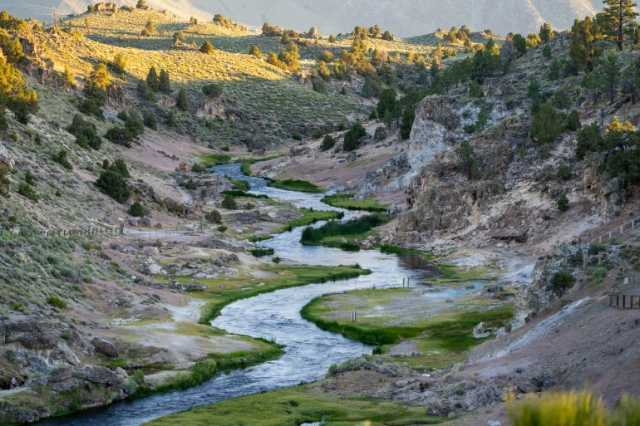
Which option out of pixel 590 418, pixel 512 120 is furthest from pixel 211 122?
pixel 590 418

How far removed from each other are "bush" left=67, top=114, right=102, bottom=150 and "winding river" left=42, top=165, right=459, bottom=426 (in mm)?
24924

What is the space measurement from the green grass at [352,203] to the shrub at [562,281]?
63.3 m

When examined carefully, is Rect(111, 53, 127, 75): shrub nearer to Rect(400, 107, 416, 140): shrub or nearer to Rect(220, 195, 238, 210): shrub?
Rect(400, 107, 416, 140): shrub

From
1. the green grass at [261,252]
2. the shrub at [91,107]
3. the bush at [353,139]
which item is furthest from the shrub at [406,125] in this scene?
the green grass at [261,252]

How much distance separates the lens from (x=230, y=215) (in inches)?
4203

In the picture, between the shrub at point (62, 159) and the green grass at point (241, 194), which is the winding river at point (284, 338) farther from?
the green grass at point (241, 194)

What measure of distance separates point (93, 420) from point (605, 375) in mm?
19957

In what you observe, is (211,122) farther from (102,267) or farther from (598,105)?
(102,267)

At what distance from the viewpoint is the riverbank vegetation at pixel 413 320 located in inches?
2112

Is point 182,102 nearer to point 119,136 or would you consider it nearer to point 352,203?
point 119,136

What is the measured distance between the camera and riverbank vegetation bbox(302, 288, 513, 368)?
53.7 metres

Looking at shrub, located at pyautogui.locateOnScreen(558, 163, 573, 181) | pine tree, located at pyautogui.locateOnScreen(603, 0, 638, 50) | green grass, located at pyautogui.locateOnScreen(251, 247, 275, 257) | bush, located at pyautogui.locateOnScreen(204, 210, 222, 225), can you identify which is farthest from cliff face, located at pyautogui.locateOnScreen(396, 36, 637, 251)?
bush, located at pyautogui.locateOnScreen(204, 210, 222, 225)

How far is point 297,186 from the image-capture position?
132 m

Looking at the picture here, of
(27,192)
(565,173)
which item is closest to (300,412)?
(27,192)
